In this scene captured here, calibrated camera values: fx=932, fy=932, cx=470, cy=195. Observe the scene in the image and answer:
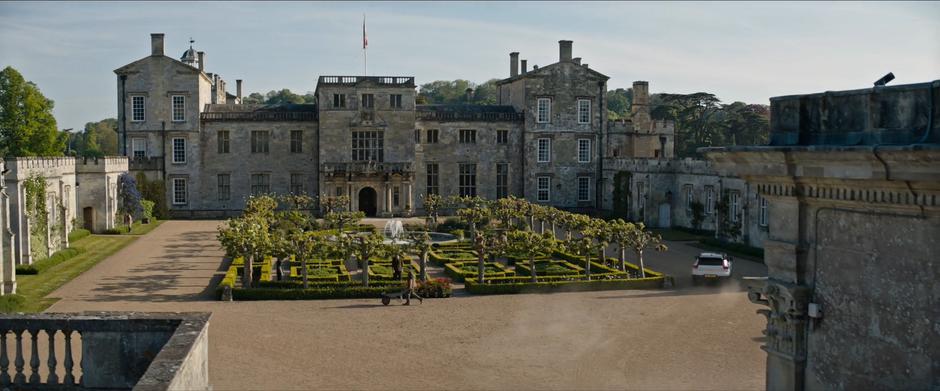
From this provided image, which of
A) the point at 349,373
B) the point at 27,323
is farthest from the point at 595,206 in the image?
the point at 27,323

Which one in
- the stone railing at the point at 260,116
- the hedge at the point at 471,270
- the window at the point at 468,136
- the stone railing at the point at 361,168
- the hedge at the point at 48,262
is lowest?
the hedge at the point at 471,270

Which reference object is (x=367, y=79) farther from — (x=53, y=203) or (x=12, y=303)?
(x=12, y=303)

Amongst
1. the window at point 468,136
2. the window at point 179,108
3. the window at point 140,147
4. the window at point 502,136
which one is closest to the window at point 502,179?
the window at point 502,136

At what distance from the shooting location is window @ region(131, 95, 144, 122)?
6059 cm

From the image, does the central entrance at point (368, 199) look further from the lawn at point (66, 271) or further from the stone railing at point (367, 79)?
the lawn at point (66, 271)

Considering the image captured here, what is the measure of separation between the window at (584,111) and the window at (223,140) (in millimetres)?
23903

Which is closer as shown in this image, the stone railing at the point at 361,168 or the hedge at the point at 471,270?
the hedge at the point at 471,270

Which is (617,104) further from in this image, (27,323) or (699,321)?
(27,323)

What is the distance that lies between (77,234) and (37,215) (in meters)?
8.59

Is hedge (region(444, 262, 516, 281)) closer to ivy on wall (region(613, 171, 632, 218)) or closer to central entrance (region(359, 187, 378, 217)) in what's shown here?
ivy on wall (region(613, 171, 632, 218))

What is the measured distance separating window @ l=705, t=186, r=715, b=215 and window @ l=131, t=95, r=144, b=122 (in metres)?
36.0

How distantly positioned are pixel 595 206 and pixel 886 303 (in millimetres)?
56316

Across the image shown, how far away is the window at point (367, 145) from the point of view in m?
61.6

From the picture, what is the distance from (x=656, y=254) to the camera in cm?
4281
